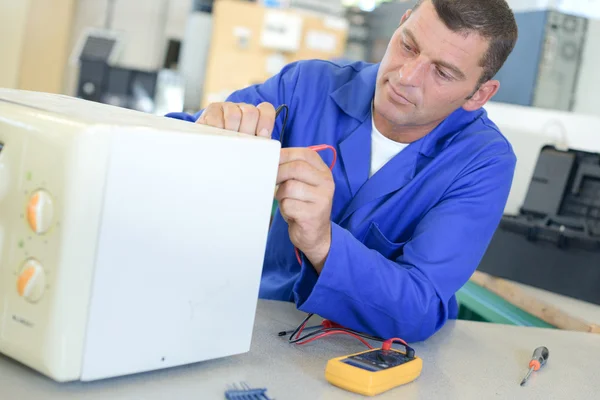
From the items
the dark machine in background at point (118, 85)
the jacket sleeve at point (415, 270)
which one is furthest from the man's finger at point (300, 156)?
the dark machine in background at point (118, 85)

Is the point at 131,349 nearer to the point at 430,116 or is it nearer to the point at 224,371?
the point at 224,371

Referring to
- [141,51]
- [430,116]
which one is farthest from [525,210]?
[141,51]

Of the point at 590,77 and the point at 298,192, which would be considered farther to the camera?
the point at 590,77

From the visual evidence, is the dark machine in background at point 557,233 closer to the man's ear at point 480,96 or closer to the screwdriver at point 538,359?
the man's ear at point 480,96

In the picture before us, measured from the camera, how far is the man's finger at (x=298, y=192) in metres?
0.90

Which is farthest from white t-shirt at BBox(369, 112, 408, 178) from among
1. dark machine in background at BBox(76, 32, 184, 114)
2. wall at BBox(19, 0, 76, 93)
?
wall at BBox(19, 0, 76, 93)

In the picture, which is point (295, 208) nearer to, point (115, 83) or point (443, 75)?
point (443, 75)

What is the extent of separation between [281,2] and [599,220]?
371 cm

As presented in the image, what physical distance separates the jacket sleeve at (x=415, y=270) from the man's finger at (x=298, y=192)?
0.08 m

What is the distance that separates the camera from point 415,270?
3.59 ft

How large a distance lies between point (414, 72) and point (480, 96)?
0.21 m

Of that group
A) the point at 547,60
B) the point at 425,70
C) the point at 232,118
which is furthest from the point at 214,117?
the point at 547,60

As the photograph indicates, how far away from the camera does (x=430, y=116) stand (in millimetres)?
1285

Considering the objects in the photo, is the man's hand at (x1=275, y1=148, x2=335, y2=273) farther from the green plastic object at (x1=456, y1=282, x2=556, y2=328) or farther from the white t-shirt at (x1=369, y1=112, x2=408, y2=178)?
the green plastic object at (x1=456, y1=282, x2=556, y2=328)
